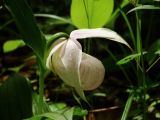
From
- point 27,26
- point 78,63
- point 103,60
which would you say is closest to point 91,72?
point 78,63

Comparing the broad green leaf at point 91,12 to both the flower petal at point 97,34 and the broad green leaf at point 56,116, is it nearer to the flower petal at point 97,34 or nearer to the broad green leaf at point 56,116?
the flower petal at point 97,34

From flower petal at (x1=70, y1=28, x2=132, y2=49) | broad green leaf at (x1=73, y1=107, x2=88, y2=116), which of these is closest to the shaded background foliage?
broad green leaf at (x1=73, y1=107, x2=88, y2=116)

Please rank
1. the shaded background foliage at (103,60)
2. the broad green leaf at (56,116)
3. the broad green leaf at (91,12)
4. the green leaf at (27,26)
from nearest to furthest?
the broad green leaf at (56,116)
the green leaf at (27,26)
the broad green leaf at (91,12)
the shaded background foliage at (103,60)

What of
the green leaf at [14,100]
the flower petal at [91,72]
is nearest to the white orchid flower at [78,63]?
the flower petal at [91,72]

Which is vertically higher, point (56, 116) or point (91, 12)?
point (91, 12)

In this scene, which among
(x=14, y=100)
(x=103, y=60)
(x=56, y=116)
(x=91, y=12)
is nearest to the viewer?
(x=56, y=116)

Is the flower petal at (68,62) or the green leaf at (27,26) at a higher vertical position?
the green leaf at (27,26)

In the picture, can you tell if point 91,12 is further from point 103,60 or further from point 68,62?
point 103,60
